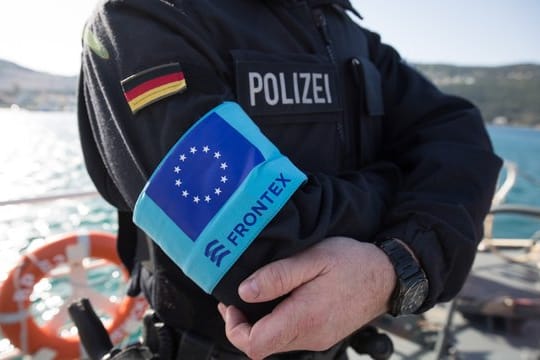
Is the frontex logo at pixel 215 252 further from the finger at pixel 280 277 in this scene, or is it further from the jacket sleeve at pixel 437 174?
the jacket sleeve at pixel 437 174

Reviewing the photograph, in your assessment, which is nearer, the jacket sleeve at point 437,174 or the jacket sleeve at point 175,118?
the jacket sleeve at point 175,118

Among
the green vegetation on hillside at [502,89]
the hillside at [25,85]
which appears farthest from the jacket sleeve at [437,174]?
the green vegetation on hillside at [502,89]

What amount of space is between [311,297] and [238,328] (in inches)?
3.6

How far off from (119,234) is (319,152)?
0.42 metres

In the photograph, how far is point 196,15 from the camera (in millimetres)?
541

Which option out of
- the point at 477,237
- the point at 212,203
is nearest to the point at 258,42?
the point at 212,203

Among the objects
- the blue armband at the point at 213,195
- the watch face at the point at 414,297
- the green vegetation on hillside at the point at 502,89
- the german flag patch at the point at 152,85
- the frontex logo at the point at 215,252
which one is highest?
the german flag patch at the point at 152,85

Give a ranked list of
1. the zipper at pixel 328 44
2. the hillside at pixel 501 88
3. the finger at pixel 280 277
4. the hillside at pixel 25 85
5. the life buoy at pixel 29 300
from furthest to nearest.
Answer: the hillside at pixel 501 88
the hillside at pixel 25 85
the life buoy at pixel 29 300
the zipper at pixel 328 44
the finger at pixel 280 277

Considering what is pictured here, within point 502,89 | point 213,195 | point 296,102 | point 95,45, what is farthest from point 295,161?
point 502,89

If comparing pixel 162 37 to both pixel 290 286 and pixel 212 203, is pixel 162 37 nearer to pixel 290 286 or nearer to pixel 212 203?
pixel 212 203

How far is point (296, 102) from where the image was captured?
24.1 inches

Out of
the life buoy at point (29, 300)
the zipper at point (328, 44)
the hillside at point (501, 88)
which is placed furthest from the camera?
the hillside at point (501, 88)

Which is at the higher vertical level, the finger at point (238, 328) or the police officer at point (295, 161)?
the police officer at point (295, 161)

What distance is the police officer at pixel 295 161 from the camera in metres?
0.46
